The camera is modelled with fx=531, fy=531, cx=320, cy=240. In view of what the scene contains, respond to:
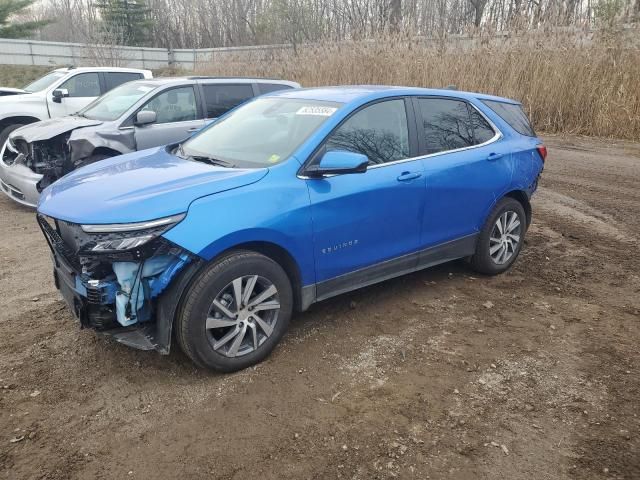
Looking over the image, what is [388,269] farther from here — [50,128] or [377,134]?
[50,128]

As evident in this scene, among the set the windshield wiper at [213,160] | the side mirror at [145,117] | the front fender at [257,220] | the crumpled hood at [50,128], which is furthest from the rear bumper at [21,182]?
the front fender at [257,220]

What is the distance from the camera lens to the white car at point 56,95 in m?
9.34

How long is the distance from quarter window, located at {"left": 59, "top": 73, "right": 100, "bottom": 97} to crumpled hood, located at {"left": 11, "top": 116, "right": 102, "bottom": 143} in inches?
125

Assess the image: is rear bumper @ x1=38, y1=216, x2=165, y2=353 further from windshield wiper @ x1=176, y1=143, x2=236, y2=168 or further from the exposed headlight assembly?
windshield wiper @ x1=176, y1=143, x2=236, y2=168

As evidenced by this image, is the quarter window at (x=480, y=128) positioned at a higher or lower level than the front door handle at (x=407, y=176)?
higher

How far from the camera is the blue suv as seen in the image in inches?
121

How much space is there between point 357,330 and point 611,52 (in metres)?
11.2

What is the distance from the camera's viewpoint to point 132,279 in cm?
304

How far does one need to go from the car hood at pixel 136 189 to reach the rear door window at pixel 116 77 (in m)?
7.78

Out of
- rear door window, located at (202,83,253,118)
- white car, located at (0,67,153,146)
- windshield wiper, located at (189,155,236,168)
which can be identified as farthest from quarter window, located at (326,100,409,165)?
white car, located at (0,67,153,146)

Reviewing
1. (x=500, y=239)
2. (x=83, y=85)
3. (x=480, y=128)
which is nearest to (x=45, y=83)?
(x=83, y=85)

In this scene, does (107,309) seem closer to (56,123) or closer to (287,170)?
(287,170)

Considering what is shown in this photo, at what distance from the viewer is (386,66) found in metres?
14.7

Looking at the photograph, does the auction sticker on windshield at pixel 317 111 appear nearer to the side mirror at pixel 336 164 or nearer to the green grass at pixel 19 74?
the side mirror at pixel 336 164
